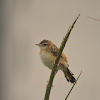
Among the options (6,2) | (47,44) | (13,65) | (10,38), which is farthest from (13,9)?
(47,44)

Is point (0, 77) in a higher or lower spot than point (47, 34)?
lower

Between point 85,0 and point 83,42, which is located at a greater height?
point 85,0

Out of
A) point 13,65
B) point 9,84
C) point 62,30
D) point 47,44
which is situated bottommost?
point 9,84

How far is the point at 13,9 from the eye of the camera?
3.23 ft

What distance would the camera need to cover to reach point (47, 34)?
816mm

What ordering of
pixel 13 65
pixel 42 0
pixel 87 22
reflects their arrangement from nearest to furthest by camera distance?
1. pixel 87 22
2. pixel 42 0
3. pixel 13 65

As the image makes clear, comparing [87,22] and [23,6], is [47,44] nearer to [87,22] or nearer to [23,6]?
[87,22]

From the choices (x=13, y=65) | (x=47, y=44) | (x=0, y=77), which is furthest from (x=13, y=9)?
(x=47, y=44)

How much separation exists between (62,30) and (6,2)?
53cm

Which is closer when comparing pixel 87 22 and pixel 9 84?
pixel 87 22

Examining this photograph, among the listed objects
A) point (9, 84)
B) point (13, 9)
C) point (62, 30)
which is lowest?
point (9, 84)

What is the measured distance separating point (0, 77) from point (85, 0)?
0.82 m

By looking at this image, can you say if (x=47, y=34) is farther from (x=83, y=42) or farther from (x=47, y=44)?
(x=47, y=44)

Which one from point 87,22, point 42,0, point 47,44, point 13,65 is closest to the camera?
point 47,44
